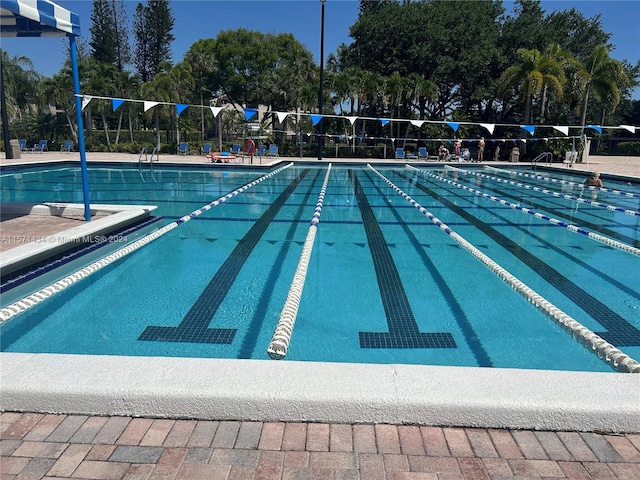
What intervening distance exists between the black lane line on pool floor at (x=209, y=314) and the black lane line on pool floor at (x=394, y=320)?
145 cm

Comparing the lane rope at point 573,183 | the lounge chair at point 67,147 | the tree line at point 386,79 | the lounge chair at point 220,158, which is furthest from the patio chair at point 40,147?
the lane rope at point 573,183

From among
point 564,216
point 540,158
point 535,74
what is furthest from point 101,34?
point 564,216

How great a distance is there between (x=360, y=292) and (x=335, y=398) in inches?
119

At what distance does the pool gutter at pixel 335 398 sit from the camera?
7.00ft

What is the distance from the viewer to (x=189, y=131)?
113 ft

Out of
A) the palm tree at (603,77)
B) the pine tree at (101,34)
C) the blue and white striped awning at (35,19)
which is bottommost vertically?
the blue and white striped awning at (35,19)

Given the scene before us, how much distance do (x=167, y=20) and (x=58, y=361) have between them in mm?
49863

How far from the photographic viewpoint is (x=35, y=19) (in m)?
5.32

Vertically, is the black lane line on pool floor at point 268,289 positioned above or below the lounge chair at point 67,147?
below

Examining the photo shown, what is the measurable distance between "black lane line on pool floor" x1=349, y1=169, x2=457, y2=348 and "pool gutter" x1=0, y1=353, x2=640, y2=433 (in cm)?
167

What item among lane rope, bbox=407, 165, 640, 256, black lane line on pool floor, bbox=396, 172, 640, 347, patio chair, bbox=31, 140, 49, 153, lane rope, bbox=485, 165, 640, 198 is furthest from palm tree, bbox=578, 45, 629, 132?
patio chair, bbox=31, 140, 49, 153

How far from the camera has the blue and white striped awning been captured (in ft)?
16.7

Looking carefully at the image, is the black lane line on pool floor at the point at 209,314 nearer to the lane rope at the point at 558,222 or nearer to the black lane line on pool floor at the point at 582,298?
the black lane line on pool floor at the point at 582,298

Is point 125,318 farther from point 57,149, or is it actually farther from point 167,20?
point 167,20
